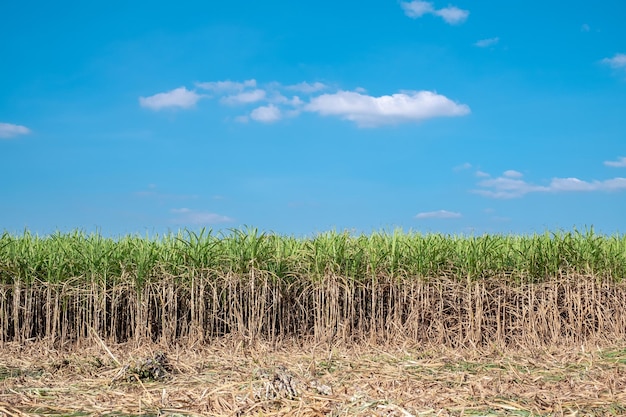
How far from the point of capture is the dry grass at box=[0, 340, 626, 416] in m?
4.31

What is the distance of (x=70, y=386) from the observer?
5.36 m

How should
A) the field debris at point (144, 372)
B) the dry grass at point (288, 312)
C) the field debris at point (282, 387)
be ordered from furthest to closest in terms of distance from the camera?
1. the dry grass at point (288, 312)
2. the field debris at point (144, 372)
3. the field debris at point (282, 387)

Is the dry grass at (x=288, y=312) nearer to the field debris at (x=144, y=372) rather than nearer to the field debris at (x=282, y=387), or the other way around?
the field debris at (x=144, y=372)

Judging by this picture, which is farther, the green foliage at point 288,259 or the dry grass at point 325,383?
the green foliage at point 288,259

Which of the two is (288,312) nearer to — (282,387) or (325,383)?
(325,383)

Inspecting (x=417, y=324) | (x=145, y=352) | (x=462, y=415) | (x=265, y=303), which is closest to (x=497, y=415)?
(x=462, y=415)

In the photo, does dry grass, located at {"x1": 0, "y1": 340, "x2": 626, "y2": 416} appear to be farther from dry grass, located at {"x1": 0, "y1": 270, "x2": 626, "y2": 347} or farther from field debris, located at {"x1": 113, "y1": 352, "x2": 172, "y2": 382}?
dry grass, located at {"x1": 0, "y1": 270, "x2": 626, "y2": 347}

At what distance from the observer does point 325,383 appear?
500cm

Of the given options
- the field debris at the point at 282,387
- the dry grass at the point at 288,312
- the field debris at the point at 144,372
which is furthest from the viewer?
the dry grass at the point at 288,312

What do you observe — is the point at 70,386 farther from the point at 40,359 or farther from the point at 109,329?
the point at 109,329

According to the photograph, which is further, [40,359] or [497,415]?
[40,359]

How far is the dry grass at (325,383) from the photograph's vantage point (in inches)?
170

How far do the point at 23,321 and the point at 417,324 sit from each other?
5.02 m

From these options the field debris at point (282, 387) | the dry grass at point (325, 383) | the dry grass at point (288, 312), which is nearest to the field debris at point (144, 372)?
the dry grass at point (325, 383)
